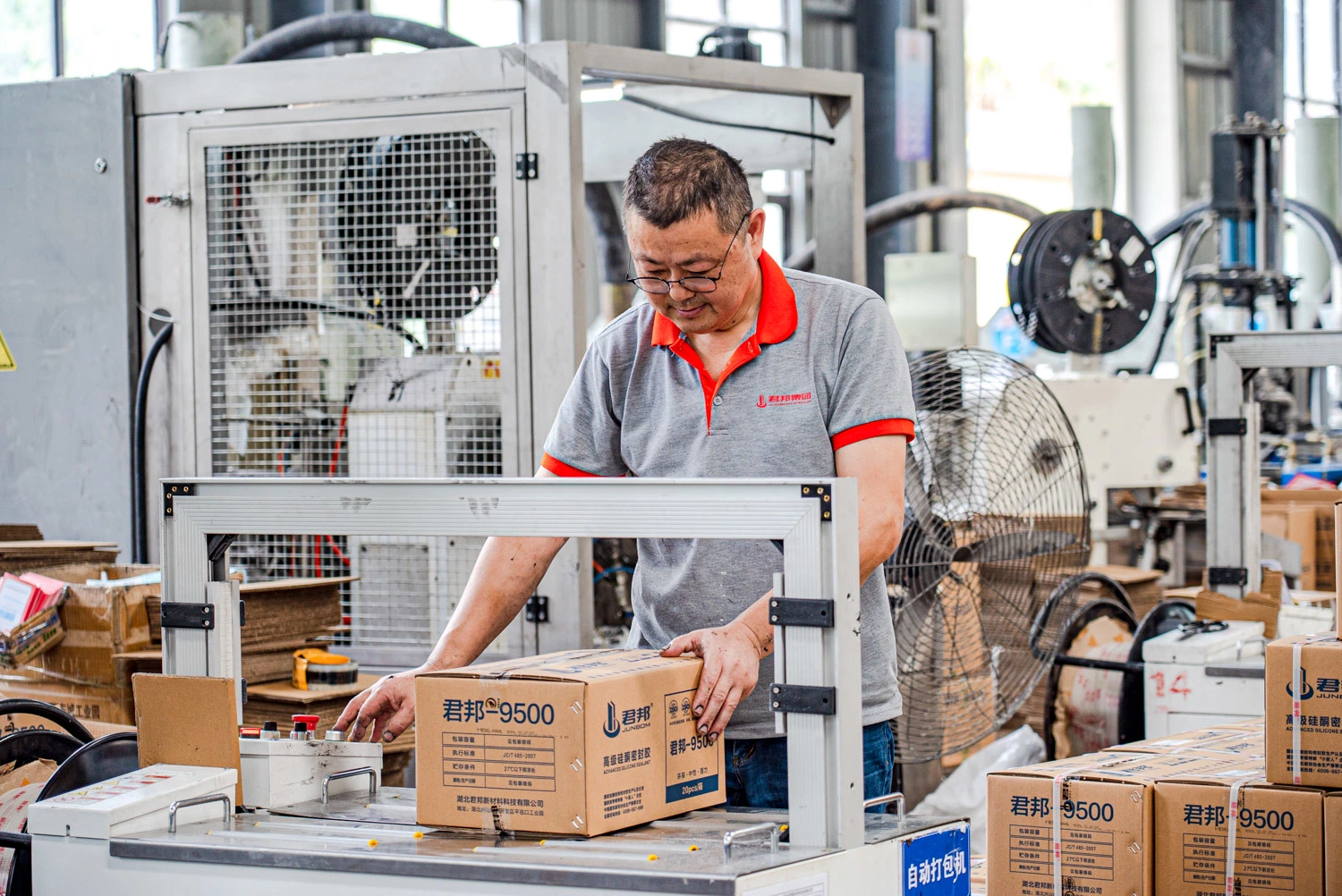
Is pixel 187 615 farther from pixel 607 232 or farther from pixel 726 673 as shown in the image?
pixel 607 232

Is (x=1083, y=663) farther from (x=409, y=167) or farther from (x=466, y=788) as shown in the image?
(x=466, y=788)

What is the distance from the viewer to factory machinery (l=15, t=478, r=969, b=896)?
4.45ft

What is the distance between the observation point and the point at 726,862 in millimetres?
1315

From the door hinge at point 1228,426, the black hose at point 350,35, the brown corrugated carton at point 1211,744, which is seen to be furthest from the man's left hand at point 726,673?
the black hose at point 350,35

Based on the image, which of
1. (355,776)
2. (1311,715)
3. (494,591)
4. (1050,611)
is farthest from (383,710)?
(1050,611)

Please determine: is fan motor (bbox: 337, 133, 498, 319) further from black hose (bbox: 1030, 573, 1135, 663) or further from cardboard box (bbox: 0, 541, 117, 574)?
black hose (bbox: 1030, 573, 1135, 663)

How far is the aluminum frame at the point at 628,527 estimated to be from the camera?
1379 millimetres

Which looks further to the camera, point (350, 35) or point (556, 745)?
point (350, 35)

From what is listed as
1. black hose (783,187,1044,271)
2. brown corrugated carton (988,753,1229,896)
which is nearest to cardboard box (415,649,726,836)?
brown corrugated carton (988,753,1229,896)

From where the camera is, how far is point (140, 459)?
11.5 ft

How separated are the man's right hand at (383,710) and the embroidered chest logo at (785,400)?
56 centimetres

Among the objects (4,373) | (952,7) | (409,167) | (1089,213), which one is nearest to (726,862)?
(409,167)

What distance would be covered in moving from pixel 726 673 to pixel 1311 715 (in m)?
1.05

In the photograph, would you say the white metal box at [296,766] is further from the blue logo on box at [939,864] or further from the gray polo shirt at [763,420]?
the blue logo on box at [939,864]
